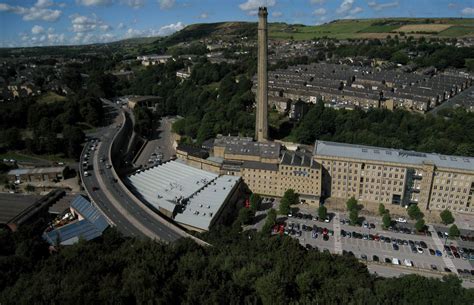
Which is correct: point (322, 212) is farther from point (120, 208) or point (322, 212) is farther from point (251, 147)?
point (120, 208)

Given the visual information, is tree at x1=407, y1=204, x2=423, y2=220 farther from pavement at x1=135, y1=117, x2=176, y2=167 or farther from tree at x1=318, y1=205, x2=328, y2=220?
pavement at x1=135, y1=117, x2=176, y2=167

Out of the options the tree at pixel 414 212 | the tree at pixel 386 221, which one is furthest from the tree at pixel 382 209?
the tree at pixel 414 212

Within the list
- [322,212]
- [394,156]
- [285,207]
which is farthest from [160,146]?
[394,156]

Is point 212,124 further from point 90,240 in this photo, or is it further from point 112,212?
point 90,240

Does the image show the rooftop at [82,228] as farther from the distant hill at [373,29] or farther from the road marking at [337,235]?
the distant hill at [373,29]

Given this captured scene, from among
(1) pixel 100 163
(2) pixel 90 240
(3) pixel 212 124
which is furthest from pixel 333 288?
(3) pixel 212 124

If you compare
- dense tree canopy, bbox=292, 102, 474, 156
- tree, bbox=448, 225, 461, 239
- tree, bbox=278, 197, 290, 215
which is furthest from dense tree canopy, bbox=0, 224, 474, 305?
dense tree canopy, bbox=292, 102, 474, 156
